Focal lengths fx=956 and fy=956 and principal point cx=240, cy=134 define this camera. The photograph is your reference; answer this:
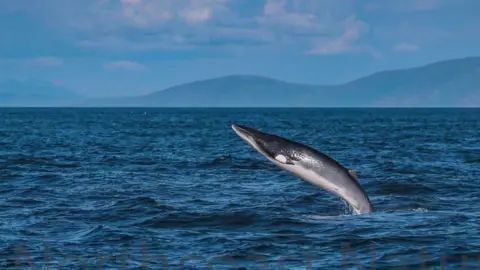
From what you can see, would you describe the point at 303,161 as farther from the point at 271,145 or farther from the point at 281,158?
the point at 271,145

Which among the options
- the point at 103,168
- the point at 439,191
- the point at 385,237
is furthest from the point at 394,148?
the point at 385,237

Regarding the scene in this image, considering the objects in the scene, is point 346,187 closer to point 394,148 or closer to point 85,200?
point 85,200

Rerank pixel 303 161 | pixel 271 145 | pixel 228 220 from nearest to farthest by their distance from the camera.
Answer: pixel 271 145 < pixel 303 161 < pixel 228 220

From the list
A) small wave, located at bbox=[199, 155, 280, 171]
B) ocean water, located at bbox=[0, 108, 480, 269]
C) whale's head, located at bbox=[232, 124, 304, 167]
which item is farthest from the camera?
small wave, located at bbox=[199, 155, 280, 171]

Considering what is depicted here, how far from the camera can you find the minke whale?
54.2 feet

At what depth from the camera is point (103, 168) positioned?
36469 mm

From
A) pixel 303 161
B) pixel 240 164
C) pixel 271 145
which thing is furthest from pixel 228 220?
pixel 240 164

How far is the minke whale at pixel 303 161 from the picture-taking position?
16.5 meters

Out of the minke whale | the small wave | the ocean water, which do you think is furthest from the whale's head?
the small wave

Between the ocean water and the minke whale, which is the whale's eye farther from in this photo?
the ocean water

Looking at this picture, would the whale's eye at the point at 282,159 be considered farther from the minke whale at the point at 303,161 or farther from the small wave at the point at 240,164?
the small wave at the point at 240,164

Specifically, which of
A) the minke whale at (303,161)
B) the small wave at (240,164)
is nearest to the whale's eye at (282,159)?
the minke whale at (303,161)

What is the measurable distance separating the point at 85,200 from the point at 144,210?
2778mm

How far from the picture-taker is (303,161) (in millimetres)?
16766
